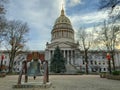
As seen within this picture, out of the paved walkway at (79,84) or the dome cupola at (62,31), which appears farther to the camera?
the dome cupola at (62,31)

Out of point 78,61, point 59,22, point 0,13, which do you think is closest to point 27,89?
point 0,13

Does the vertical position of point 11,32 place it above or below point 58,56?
above

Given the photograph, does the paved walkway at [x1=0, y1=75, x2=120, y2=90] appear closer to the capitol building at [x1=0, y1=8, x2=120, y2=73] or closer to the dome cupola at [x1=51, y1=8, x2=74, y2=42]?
the capitol building at [x1=0, y1=8, x2=120, y2=73]

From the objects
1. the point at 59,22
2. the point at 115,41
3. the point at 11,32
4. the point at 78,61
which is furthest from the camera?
the point at 59,22

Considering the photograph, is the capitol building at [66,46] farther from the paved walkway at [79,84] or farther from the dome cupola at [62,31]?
the paved walkway at [79,84]

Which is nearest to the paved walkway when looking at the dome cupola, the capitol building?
the capitol building

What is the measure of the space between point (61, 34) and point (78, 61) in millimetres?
16982

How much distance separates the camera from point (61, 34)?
91.8m

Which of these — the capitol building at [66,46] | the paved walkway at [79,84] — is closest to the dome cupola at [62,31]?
the capitol building at [66,46]

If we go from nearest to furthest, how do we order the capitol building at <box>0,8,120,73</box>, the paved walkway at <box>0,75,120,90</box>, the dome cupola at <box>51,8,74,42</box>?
the paved walkway at <box>0,75,120,90</box> → the capitol building at <box>0,8,120,73</box> → the dome cupola at <box>51,8,74,42</box>

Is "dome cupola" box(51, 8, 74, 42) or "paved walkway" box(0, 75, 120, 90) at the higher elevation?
"dome cupola" box(51, 8, 74, 42)

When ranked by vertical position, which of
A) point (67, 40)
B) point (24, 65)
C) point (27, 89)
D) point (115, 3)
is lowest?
point (27, 89)

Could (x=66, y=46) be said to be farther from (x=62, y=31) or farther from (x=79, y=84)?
(x=79, y=84)

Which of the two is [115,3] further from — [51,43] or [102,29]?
[51,43]
